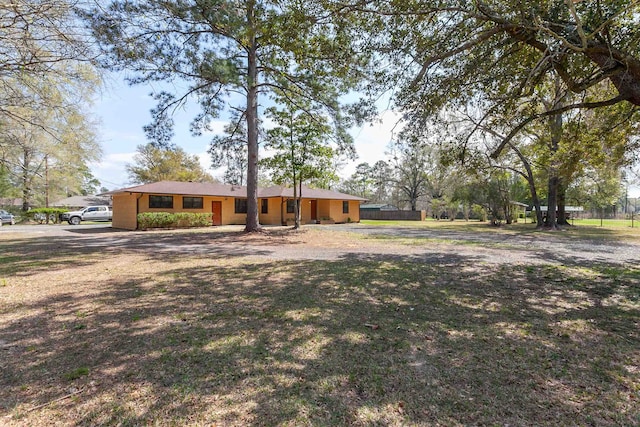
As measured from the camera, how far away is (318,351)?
3.02m

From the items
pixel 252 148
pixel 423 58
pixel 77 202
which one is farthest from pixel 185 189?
pixel 77 202

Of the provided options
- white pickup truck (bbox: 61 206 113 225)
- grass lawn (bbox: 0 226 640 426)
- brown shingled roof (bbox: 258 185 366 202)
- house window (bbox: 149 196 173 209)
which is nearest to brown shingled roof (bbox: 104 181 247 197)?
house window (bbox: 149 196 173 209)

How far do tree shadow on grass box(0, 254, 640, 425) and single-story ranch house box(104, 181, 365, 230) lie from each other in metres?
15.7

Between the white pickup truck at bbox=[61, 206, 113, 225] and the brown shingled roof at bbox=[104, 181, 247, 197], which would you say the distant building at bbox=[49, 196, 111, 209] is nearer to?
the white pickup truck at bbox=[61, 206, 113, 225]

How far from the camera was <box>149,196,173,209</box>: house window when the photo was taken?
19.2 metres

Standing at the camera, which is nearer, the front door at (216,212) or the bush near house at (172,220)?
the bush near house at (172,220)

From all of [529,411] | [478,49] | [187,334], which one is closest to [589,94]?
[478,49]

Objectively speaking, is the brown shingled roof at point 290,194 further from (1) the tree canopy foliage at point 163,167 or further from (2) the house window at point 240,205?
(1) the tree canopy foliage at point 163,167

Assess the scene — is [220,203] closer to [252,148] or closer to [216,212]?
[216,212]

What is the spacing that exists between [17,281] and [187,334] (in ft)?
15.2

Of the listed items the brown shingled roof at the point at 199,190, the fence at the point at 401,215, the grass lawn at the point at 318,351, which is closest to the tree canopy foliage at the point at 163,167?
the brown shingled roof at the point at 199,190

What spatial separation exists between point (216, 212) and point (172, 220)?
4414 millimetres

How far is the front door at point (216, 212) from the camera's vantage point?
22.6 m

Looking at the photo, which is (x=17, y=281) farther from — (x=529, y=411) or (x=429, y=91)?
(x=429, y=91)
